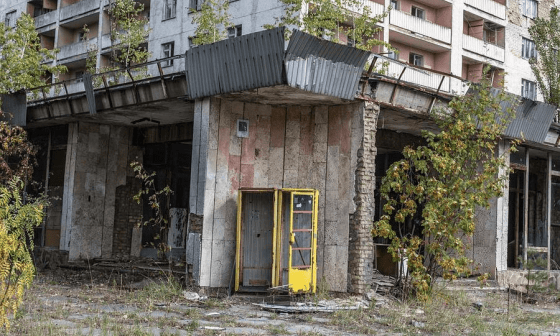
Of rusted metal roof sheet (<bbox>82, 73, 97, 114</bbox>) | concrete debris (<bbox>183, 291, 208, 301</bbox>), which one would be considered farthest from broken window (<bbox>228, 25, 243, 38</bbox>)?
concrete debris (<bbox>183, 291, 208, 301</bbox>)

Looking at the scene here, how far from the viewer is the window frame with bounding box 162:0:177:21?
35.2m

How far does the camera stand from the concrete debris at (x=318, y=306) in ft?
44.1

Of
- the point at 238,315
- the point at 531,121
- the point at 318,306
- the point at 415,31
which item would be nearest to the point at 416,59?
the point at 415,31

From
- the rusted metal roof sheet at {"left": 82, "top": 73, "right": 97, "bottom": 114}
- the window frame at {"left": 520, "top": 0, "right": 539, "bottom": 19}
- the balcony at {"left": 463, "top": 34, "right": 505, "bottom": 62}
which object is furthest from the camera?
the window frame at {"left": 520, "top": 0, "right": 539, "bottom": 19}

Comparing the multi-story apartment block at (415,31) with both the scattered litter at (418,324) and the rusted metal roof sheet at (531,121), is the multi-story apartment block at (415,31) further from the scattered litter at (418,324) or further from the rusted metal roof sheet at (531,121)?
the scattered litter at (418,324)

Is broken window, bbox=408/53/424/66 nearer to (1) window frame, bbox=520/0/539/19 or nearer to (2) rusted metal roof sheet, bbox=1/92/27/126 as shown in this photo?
(1) window frame, bbox=520/0/539/19

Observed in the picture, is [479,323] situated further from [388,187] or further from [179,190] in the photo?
[179,190]

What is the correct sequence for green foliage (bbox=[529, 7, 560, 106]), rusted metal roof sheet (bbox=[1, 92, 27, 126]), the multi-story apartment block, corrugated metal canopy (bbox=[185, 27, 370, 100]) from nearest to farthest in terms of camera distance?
corrugated metal canopy (bbox=[185, 27, 370, 100]) < rusted metal roof sheet (bbox=[1, 92, 27, 126]) < green foliage (bbox=[529, 7, 560, 106]) < the multi-story apartment block

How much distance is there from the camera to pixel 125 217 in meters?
21.9

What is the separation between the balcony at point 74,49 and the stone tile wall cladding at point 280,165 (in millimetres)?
26376

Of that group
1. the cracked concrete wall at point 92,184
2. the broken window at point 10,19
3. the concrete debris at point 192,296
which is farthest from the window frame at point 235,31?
the broken window at point 10,19

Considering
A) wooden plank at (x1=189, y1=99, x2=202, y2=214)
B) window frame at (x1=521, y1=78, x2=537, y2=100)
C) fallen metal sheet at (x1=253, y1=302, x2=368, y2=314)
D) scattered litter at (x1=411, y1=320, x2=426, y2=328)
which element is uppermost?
window frame at (x1=521, y1=78, x2=537, y2=100)

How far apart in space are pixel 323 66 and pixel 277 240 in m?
3.87

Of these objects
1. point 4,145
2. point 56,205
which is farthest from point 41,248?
point 4,145
